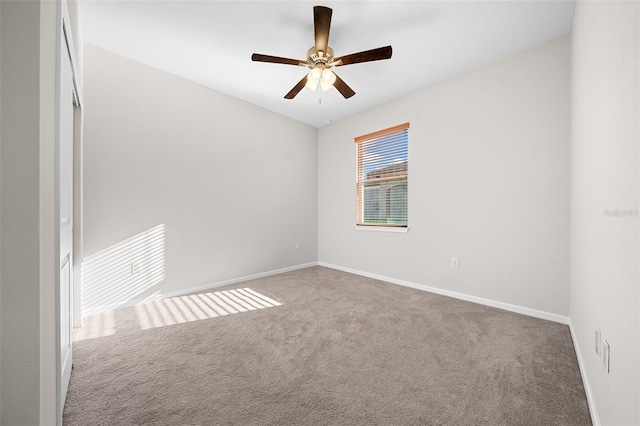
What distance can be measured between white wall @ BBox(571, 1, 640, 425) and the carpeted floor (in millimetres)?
370

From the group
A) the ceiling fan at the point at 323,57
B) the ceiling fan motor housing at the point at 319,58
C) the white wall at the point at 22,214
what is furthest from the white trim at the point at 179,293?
the ceiling fan motor housing at the point at 319,58

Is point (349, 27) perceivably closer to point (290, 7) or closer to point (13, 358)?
point (290, 7)

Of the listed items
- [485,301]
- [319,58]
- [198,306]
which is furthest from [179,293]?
[485,301]

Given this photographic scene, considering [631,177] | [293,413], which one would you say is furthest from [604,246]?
[293,413]

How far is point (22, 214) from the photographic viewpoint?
0.81m

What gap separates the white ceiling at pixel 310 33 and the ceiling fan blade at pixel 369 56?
0.34 meters

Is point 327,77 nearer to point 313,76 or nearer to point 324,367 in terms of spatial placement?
point 313,76

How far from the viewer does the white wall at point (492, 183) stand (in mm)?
2485

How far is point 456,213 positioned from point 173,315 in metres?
3.27

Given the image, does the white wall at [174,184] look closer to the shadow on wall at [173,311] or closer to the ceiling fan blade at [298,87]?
the shadow on wall at [173,311]

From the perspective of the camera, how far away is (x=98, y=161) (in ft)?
8.96

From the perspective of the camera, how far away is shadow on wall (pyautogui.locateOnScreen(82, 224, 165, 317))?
8.86ft

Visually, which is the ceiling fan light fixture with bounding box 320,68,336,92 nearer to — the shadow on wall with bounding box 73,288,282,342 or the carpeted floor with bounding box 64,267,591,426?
the carpeted floor with bounding box 64,267,591,426

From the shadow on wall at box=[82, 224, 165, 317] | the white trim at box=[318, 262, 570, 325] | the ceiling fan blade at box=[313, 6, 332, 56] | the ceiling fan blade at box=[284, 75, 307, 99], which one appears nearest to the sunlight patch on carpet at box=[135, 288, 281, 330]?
the shadow on wall at box=[82, 224, 165, 317]
